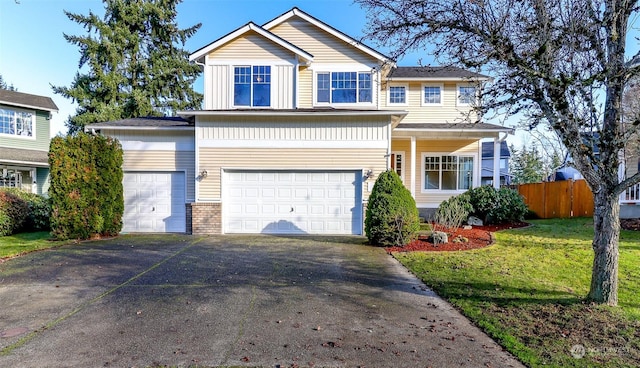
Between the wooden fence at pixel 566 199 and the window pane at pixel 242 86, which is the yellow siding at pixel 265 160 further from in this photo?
the wooden fence at pixel 566 199

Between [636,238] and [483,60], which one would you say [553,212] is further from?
[483,60]

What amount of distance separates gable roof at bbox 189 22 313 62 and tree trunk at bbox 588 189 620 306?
10377 mm

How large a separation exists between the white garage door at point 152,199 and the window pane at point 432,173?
10307 millimetres

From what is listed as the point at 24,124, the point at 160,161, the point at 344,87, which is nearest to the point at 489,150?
the point at 344,87

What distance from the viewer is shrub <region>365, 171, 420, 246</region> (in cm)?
983

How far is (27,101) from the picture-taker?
19.7m

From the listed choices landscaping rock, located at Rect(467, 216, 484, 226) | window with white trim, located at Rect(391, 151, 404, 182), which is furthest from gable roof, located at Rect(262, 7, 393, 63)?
landscaping rock, located at Rect(467, 216, 484, 226)

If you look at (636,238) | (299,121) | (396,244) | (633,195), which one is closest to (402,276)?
(396,244)

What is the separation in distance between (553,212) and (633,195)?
299cm

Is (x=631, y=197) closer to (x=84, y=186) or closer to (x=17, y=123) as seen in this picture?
(x=84, y=186)

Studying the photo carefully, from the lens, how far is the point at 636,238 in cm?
1042

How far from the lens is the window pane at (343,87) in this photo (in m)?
13.6

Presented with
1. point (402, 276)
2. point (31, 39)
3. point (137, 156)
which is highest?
point (31, 39)

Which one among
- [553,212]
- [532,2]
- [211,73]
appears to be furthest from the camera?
[553,212]
